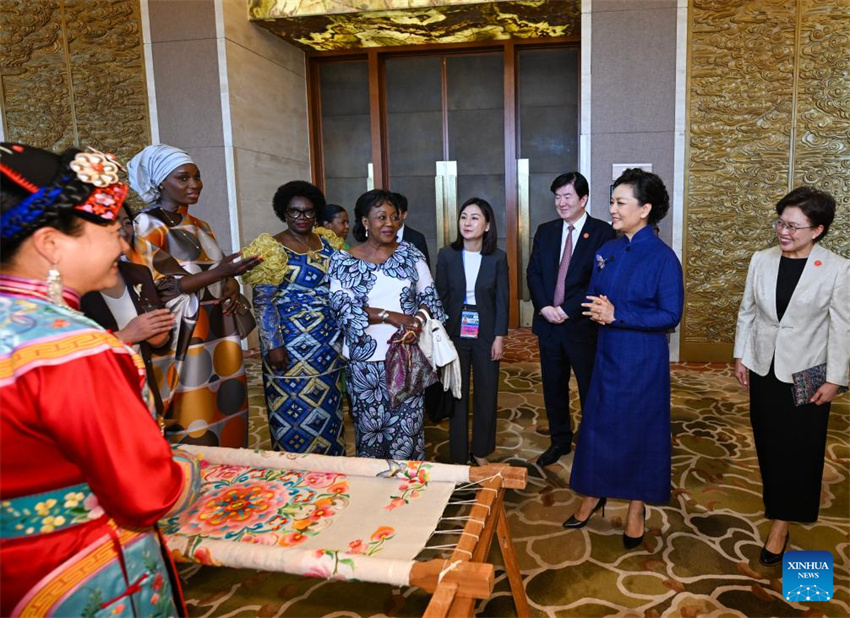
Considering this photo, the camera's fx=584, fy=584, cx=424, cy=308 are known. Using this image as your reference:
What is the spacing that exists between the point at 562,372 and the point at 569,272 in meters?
0.60

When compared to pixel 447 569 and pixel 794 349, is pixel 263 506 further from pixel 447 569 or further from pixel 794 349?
pixel 794 349

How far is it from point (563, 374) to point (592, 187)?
2769mm

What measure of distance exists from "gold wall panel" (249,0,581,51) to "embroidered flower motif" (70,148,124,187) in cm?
547

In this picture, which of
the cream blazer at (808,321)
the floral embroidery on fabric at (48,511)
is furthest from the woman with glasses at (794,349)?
the floral embroidery on fabric at (48,511)

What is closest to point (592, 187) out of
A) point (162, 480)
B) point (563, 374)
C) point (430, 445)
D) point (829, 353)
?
point (563, 374)

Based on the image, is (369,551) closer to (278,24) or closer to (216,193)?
(216,193)

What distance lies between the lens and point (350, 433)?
4082 mm

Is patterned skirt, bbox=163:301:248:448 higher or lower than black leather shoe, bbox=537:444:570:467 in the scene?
higher

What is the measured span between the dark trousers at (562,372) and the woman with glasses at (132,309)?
6.85 ft

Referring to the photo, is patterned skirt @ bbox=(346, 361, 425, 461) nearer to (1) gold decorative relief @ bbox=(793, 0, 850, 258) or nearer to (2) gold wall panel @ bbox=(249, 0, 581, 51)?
(2) gold wall panel @ bbox=(249, 0, 581, 51)

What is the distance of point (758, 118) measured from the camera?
547 centimetres

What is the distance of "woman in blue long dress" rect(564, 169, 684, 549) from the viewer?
2.44 m

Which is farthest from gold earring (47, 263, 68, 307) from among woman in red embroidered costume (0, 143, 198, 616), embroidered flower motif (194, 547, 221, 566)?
embroidered flower motif (194, 547, 221, 566)

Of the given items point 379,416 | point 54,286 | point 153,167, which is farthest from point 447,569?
point 153,167
